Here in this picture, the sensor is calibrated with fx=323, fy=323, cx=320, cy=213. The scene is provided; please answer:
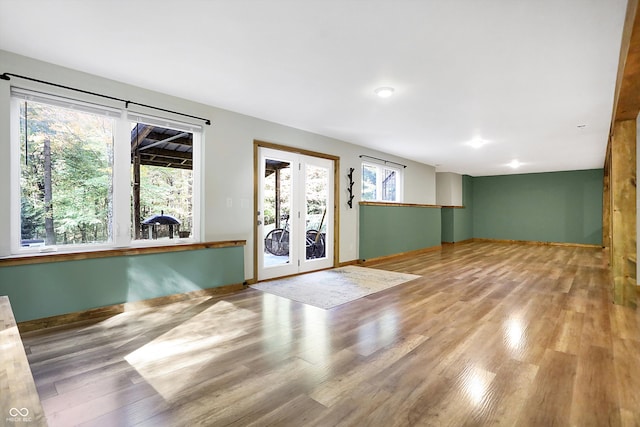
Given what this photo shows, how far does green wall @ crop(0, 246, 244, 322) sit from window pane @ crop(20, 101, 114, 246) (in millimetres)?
336

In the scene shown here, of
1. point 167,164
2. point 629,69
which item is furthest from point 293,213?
point 629,69

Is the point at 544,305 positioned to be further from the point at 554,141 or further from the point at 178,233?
the point at 178,233

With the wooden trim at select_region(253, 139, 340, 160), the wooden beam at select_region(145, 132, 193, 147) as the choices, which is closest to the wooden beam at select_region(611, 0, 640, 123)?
the wooden trim at select_region(253, 139, 340, 160)

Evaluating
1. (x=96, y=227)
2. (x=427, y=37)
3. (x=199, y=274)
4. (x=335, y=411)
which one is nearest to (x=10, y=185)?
(x=96, y=227)

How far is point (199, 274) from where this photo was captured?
3885mm

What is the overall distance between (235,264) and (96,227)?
159cm

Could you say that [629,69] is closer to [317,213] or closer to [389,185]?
[317,213]

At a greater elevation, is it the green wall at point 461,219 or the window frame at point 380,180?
the window frame at point 380,180

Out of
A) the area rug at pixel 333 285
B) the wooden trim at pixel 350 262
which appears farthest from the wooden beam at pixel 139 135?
the wooden trim at pixel 350 262

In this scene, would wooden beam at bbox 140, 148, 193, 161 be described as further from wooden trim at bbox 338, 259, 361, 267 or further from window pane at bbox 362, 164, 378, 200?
window pane at bbox 362, 164, 378, 200

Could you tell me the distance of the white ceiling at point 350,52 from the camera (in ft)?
6.97

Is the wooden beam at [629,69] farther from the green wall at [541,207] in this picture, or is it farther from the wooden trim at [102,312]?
the green wall at [541,207]

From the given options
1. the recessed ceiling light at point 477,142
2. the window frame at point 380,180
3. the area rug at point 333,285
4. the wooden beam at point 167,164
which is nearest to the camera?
the wooden beam at point 167,164

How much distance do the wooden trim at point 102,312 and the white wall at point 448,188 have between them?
8304mm
